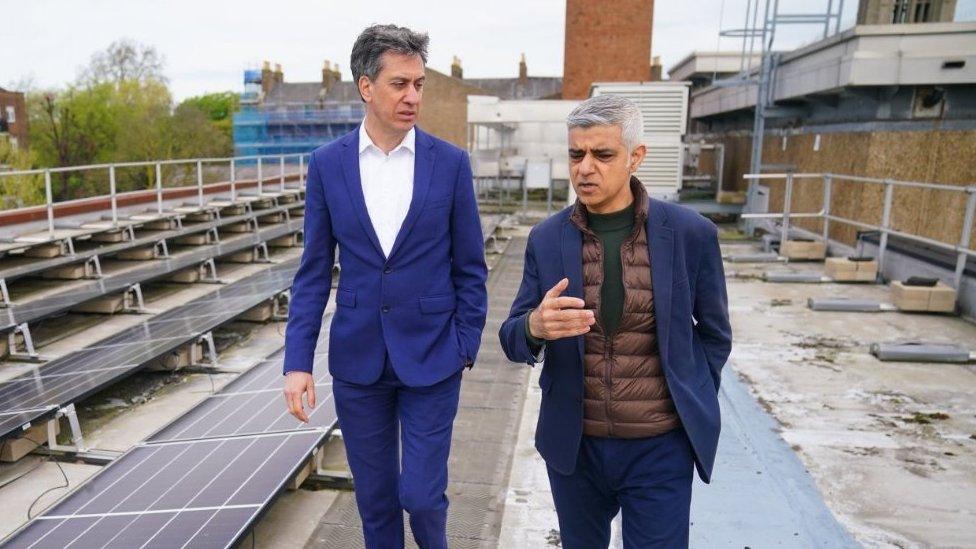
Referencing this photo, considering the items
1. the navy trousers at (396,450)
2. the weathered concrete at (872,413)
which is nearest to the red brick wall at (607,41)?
the weathered concrete at (872,413)

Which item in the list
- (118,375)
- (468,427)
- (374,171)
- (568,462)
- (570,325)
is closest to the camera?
(570,325)

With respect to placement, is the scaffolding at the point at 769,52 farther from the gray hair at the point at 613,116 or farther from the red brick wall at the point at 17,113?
the red brick wall at the point at 17,113

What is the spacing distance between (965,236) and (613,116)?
5837 mm

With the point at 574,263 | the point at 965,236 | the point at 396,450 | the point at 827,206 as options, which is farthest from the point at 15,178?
the point at 574,263

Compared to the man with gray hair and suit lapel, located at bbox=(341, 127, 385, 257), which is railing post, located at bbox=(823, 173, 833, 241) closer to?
the man with gray hair

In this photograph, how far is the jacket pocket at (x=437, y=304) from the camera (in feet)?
6.61

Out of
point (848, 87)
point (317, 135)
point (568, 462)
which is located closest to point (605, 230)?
point (568, 462)

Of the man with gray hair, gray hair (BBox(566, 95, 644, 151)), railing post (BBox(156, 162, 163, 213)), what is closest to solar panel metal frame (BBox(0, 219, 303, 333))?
railing post (BBox(156, 162, 163, 213))

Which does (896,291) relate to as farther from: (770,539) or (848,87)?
(770,539)

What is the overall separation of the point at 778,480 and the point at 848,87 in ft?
23.5

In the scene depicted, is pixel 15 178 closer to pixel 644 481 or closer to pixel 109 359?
pixel 109 359

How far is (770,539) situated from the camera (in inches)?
101

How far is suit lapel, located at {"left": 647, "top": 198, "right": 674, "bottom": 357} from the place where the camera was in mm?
1660

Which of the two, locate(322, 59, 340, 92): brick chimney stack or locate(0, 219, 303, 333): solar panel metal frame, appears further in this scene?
locate(322, 59, 340, 92): brick chimney stack
